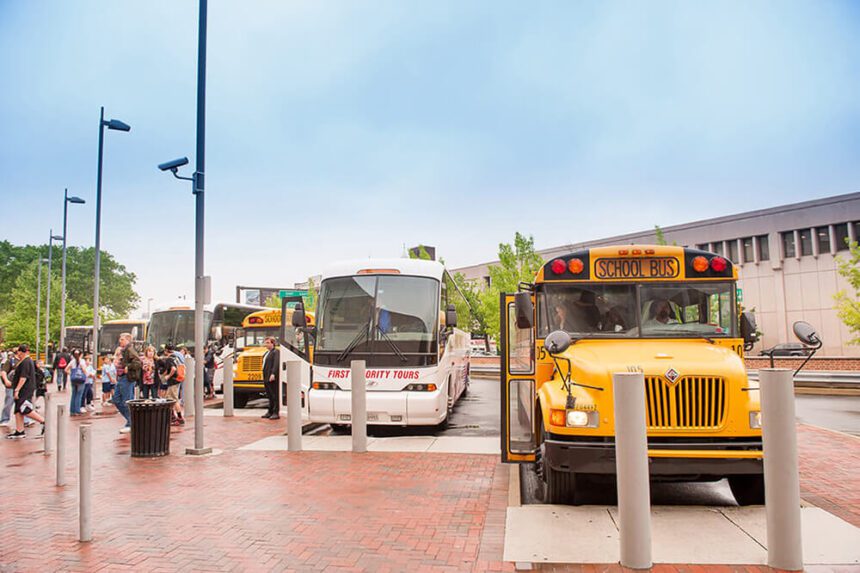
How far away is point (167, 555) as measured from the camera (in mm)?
5441

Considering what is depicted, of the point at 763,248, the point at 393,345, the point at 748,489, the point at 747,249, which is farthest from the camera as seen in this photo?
the point at 747,249

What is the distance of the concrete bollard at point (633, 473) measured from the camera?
4.79 metres

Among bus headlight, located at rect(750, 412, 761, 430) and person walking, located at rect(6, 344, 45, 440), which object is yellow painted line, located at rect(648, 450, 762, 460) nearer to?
bus headlight, located at rect(750, 412, 761, 430)

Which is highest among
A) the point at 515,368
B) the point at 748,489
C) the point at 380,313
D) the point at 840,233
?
the point at 840,233

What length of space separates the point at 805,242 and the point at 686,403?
50.4 m

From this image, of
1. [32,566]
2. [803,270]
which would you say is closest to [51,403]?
[32,566]

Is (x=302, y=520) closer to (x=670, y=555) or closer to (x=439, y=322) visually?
(x=670, y=555)

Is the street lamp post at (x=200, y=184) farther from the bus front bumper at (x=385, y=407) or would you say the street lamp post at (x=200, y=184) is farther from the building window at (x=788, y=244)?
the building window at (x=788, y=244)

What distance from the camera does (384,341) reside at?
12.0m

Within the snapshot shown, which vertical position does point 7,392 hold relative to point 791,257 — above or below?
below

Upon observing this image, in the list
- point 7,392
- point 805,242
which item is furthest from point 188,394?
point 805,242

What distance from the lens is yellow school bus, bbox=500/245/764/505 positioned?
5.97 meters

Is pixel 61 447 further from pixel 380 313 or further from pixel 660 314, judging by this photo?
pixel 660 314

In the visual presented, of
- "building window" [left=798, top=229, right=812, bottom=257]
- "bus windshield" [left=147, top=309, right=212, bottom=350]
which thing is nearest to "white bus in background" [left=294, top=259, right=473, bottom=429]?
"bus windshield" [left=147, top=309, right=212, bottom=350]
